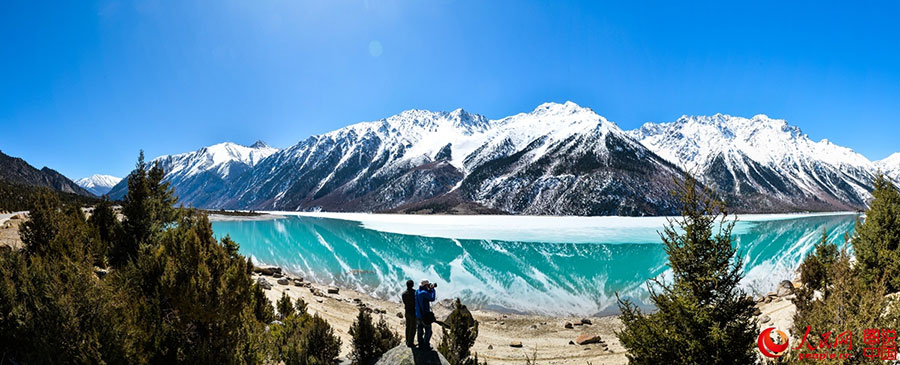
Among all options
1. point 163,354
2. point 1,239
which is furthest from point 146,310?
point 1,239

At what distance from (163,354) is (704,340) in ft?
36.0

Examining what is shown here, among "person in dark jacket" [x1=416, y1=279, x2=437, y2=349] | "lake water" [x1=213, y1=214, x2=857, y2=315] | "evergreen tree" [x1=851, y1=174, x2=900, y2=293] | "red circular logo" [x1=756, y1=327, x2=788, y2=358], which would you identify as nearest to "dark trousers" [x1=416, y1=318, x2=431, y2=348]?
"person in dark jacket" [x1=416, y1=279, x2=437, y2=349]

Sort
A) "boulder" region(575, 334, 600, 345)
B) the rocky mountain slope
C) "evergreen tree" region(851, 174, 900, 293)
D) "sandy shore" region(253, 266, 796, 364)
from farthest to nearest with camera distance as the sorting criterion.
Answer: the rocky mountain slope, "boulder" region(575, 334, 600, 345), "sandy shore" region(253, 266, 796, 364), "evergreen tree" region(851, 174, 900, 293)

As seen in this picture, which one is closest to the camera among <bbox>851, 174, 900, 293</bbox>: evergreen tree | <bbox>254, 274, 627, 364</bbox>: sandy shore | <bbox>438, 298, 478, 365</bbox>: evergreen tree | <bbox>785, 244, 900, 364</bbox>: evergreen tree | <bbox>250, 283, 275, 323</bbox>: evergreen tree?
<bbox>785, 244, 900, 364</bbox>: evergreen tree

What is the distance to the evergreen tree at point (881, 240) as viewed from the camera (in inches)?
565

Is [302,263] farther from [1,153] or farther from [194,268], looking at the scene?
[1,153]

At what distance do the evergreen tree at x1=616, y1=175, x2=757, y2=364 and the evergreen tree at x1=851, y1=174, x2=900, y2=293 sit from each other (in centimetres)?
1308

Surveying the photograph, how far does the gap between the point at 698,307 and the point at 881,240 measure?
15682mm

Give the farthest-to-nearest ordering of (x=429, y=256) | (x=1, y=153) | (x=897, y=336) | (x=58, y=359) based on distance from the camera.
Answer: (x=1, y=153), (x=429, y=256), (x=897, y=336), (x=58, y=359)

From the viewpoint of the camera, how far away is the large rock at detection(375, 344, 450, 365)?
8.95 m

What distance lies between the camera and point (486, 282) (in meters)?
31.4

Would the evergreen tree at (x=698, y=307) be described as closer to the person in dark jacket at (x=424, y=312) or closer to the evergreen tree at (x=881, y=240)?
the person in dark jacket at (x=424, y=312)

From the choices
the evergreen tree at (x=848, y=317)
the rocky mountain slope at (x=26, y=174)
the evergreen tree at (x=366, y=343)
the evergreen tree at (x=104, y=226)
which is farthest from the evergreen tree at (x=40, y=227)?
the rocky mountain slope at (x=26, y=174)

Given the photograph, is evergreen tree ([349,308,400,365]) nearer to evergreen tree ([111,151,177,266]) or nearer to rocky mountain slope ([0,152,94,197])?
evergreen tree ([111,151,177,266])
